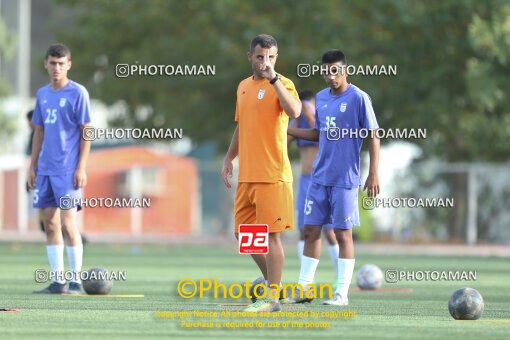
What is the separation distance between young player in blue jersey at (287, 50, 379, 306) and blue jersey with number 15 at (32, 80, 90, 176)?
2629 mm

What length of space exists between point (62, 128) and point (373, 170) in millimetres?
3572

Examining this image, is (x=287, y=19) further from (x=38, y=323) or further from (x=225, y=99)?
(x=38, y=323)

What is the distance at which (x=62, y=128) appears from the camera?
15023 millimetres

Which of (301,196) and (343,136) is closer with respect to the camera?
(343,136)

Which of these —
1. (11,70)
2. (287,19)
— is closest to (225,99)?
(287,19)

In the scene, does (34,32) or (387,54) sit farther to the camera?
(34,32)

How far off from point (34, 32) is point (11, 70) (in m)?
6.72

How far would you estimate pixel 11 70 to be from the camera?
61.8m

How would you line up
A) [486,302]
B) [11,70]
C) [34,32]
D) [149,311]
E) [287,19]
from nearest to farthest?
[149,311]
[486,302]
[287,19]
[11,70]
[34,32]

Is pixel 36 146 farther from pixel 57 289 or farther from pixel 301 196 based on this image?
pixel 301 196

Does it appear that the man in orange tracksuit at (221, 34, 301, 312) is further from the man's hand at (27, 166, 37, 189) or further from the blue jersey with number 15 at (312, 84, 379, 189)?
the man's hand at (27, 166, 37, 189)

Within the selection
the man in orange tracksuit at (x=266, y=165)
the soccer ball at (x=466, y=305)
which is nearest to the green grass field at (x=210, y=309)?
the soccer ball at (x=466, y=305)

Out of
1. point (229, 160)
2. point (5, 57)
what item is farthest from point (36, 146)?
point (5, 57)

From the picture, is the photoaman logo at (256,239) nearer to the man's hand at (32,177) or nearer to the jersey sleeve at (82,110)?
the jersey sleeve at (82,110)
